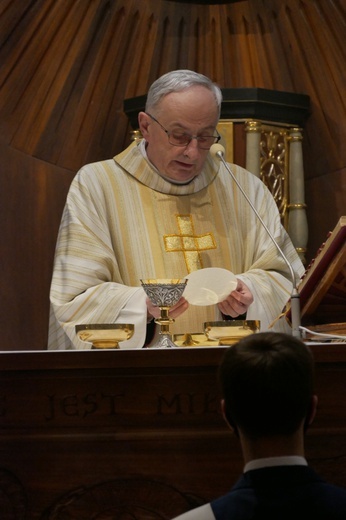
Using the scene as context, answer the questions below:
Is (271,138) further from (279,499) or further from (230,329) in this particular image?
(279,499)

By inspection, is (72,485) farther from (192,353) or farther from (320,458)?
(320,458)

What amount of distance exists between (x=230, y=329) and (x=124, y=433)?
706 mm

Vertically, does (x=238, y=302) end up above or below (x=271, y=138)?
below

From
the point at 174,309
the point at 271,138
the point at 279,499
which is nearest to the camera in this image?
the point at 279,499

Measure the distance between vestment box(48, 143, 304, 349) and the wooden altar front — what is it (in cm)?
120

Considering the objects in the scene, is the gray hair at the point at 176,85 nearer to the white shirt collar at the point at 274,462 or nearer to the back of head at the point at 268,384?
the back of head at the point at 268,384

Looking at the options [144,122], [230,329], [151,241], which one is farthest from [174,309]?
[144,122]

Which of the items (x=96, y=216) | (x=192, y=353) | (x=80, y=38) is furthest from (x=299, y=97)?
(x=192, y=353)

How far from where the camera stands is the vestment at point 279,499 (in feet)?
5.68

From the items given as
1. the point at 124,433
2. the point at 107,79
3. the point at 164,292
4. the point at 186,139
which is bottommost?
the point at 124,433

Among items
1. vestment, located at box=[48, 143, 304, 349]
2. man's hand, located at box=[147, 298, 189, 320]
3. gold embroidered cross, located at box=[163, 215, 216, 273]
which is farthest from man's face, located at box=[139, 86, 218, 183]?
man's hand, located at box=[147, 298, 189, 320]

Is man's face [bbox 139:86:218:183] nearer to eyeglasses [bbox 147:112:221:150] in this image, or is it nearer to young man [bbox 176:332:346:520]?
eyeglasses [bbox 147:112:221:150]

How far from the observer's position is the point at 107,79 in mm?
5395

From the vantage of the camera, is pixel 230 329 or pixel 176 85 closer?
pixel 230 329
